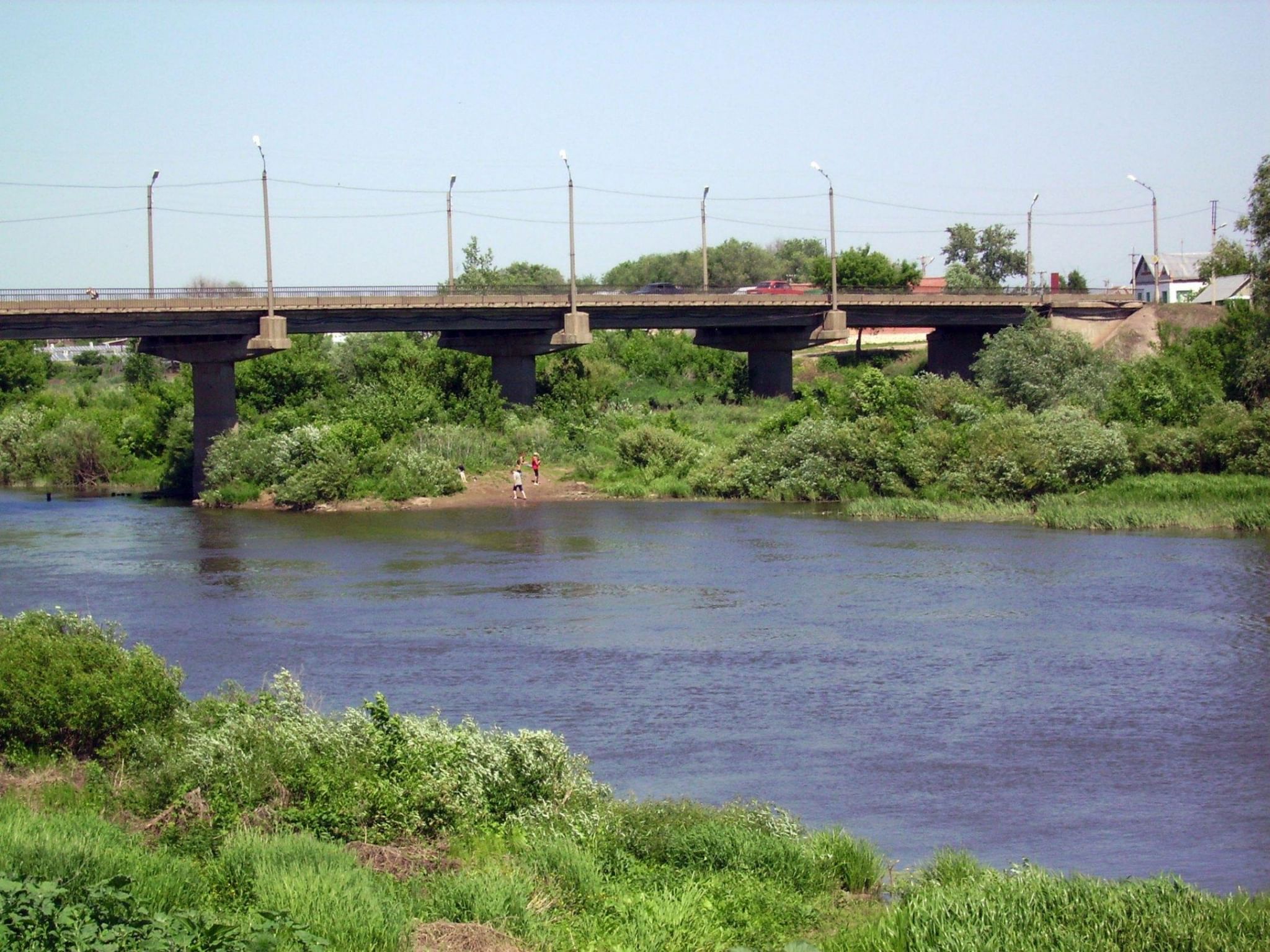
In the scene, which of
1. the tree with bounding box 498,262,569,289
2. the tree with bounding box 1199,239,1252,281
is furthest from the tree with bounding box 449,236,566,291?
the tree with bounding box 1199,239,1252,281

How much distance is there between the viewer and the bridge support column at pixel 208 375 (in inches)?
1994

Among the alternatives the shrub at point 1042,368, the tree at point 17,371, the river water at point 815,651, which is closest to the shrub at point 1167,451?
the river water at point 815,651

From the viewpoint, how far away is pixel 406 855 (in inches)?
507

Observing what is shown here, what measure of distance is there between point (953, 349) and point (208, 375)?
38.8m

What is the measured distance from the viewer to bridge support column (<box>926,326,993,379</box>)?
72.1m

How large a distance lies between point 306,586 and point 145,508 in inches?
815

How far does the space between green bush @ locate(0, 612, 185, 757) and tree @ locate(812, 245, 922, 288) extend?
243ft

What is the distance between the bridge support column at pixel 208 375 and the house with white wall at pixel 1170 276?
86.6 m

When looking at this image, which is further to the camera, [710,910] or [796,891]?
[796,891]

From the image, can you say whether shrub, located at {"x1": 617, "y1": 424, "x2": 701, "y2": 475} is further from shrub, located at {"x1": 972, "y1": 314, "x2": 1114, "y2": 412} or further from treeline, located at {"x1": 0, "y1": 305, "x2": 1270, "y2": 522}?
shrub, located at {"x1": 972, "y1": 314, "x2": 1114, "y2": 412}

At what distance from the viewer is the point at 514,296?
183ft

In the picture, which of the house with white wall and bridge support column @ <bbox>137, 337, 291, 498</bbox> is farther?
the house with white wall

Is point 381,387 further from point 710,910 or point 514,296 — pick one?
point 710,910

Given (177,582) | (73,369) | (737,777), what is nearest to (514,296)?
(177,582)
